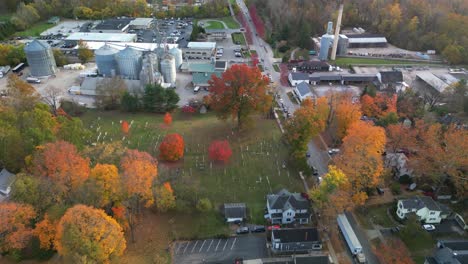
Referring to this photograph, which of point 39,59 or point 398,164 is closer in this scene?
point 398,164

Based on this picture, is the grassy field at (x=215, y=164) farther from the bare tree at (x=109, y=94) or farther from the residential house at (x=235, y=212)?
the bare tree at (x=109, y=94)

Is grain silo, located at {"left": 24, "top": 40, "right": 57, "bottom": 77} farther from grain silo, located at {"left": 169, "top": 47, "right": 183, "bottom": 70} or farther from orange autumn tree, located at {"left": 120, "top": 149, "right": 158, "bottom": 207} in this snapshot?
orange autumn tree, located at {"left": 120, "top": 149, "right": 158, "bottom": 207}

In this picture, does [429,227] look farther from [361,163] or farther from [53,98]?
[53,98]

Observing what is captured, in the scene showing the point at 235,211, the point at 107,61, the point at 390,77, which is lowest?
the point at 235,211

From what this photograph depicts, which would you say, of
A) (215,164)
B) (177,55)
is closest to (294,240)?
(215,164)

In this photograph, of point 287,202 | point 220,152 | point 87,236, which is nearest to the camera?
point 87,236

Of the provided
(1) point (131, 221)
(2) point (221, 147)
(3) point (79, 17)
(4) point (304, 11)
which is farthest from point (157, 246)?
(3) point (79, 17)

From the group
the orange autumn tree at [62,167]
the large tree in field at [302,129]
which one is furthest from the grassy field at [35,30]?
the large tree in field at [302,129]
